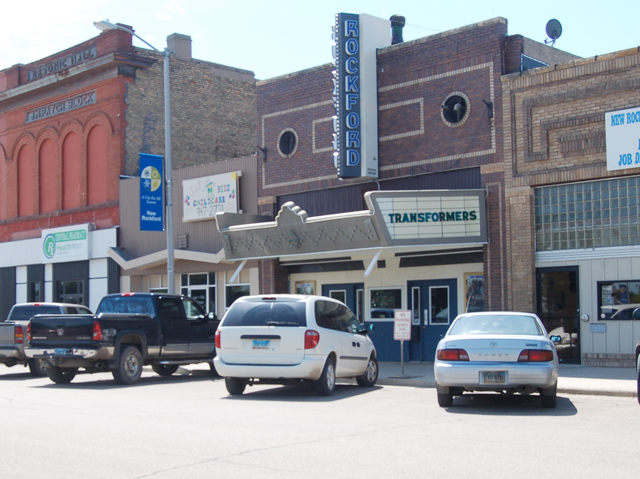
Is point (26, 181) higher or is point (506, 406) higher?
point (26, 181)

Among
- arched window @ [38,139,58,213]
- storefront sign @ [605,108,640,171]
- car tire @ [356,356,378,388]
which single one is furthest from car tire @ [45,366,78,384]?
arched window @ [38,139,58,213]

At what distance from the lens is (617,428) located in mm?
9859

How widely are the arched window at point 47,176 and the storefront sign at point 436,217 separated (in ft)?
61.0

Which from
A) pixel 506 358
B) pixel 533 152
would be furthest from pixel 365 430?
pixel 533 152

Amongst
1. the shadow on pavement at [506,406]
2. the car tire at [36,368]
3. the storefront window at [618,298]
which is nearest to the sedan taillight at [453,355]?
the shadow on pavement at [506,406]

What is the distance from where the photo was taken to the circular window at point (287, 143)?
77.3 ft

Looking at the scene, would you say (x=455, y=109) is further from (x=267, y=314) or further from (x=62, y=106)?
(x=62, y=106)

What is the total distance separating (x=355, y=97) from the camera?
20.8 metres

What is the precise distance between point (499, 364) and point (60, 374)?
32.2 ft

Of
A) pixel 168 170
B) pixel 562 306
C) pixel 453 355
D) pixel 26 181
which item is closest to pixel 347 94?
pixel 168 170

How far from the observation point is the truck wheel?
53.2 feet

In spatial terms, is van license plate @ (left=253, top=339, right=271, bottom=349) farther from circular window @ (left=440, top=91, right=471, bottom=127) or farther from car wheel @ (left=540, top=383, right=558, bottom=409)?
circular window @ (left=440, top=91, right=471, bottom=127)

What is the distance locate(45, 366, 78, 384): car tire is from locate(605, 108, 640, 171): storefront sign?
12.4m

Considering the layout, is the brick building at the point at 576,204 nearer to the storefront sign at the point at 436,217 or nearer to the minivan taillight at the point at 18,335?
the storefront sign at the point at 436,217
